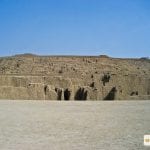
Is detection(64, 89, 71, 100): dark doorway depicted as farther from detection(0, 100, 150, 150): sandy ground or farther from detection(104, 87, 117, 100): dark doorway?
detection(0, 100, 150, 150): sandy ground

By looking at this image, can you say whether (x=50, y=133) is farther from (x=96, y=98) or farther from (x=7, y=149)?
(x=96, y=98)

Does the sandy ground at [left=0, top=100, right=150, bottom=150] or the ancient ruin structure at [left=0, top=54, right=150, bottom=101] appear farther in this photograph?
the ancient ruin structure at [left=0, top=54, right=150, bottom=101]

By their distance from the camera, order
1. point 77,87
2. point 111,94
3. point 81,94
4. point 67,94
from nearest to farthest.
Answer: point 111,94, point 81,94, point 67,94, point 77,87

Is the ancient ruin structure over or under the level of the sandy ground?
over

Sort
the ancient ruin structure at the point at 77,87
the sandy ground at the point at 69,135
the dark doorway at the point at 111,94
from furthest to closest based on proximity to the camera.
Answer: the dark doorway at the point at 111,94, the ancient ruin structure at the point at 77,87, the sandy ground at the point at 69,135

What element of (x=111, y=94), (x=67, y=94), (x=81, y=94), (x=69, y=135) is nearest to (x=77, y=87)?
(x=81, y=94)

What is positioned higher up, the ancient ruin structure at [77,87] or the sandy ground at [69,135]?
the ancient ruin structure at [77,87]

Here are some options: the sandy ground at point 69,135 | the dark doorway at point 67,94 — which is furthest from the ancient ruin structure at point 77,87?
the sandy ground at point 69,135

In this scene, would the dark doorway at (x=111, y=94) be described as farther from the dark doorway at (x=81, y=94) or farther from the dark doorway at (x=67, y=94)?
the dark doorway at (x=67, y=94)

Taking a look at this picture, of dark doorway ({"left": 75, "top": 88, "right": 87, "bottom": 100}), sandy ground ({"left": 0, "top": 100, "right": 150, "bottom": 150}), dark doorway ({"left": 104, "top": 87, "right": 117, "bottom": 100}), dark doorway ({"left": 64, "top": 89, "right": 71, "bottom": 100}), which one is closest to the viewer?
sandy ground ({"left": 0, "top": 100, "right": 150, "bottom": 150})

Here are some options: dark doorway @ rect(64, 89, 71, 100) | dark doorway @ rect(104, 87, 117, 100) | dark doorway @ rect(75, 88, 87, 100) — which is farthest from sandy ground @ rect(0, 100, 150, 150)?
dark doorway @ rect(64, 89, 71, 100)

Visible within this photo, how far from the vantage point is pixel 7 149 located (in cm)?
1062

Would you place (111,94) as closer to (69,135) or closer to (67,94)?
(67,94)

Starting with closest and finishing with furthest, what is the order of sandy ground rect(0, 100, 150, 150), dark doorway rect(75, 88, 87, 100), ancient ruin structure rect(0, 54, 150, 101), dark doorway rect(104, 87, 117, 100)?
sandy ground rect(0, 100, 150, 150)
ancient ruin structure rect(0, 54, 150, 101)
dark doorway rect(104, 87, 117, 100)
dark doorway rect(75, 88, 87, 100)
